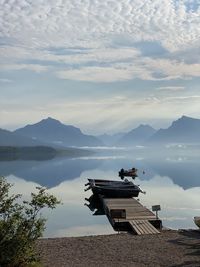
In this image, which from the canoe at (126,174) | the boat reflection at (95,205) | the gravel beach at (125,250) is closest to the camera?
the gravel beach at (125,250)

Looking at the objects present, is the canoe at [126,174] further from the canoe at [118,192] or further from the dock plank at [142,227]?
the dock plank at [142,227]

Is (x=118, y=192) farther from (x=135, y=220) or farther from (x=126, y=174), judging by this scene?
(x=126, y=174)

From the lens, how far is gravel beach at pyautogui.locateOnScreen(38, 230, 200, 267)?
65.2 ft

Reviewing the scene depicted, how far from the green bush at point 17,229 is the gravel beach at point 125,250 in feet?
9.20

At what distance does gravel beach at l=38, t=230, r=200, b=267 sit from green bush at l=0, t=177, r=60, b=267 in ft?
9.20

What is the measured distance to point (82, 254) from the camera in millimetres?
21844

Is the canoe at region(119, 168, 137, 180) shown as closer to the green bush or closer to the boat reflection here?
the boat reflection

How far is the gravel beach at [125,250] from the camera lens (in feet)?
65.2

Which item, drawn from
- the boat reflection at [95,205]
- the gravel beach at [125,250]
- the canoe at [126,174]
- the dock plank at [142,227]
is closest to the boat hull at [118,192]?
the boat reflection at [95,205]

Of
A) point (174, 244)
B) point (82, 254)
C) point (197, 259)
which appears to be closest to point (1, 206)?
point (82, 254)

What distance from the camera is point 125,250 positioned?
73.3ft

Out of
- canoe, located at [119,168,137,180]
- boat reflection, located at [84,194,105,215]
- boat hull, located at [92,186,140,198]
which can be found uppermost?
canoe, located at [119,168,137,180]

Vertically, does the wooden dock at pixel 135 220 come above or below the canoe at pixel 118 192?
below

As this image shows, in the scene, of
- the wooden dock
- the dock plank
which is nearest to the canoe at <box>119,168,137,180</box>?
the wooden dock
